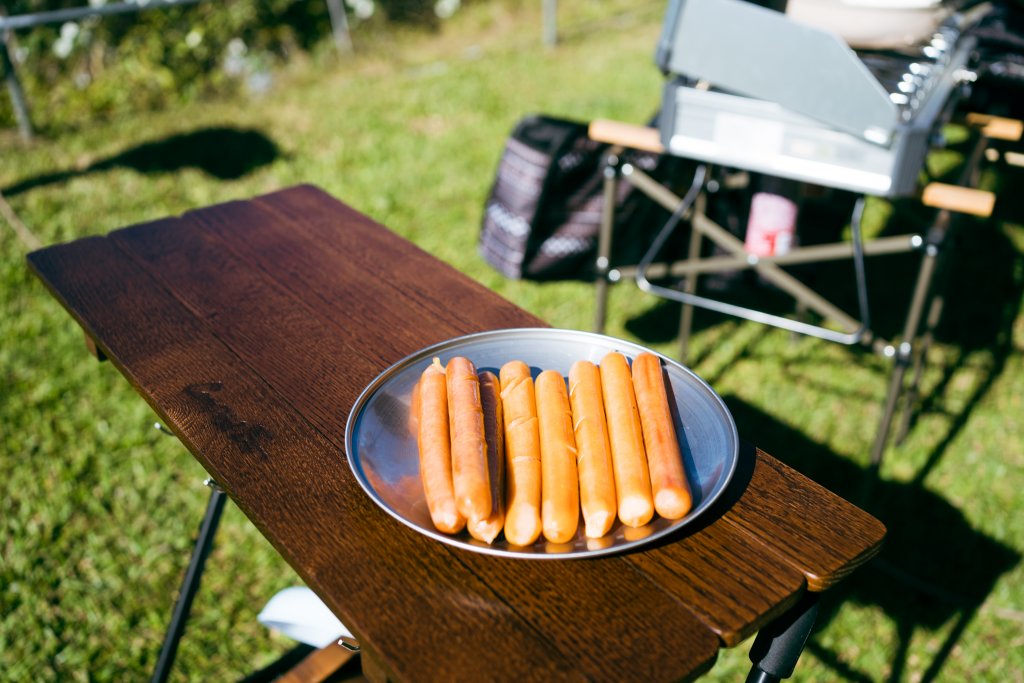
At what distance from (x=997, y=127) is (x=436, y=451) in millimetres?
2395

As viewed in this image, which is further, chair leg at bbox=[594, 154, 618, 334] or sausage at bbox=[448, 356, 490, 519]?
chair leg at bbox=[594, 154, 618, 334]

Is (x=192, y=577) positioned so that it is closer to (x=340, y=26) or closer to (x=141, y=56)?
(x=141, y=56)

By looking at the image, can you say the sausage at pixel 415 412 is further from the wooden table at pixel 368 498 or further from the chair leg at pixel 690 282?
the chair leg at pixel 690 282

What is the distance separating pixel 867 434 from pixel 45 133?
519 centimetres

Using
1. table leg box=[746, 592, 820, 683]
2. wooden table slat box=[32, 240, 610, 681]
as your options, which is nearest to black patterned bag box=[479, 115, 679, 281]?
wooden table slat box=[32, 240, 610, 681]

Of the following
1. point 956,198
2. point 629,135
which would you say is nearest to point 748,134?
point 629,135

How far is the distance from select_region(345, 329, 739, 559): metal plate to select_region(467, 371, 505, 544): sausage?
1.1 inches

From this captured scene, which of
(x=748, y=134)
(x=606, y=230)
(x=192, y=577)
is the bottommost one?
(x=192, y=577)

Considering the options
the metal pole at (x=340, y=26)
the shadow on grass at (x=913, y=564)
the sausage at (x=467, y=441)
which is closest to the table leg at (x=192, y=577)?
the sausage at (x=467, y=441)

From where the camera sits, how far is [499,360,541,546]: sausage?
1196mm

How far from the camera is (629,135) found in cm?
262

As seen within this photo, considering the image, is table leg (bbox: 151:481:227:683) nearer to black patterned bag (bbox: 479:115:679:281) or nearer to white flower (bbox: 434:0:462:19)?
black patterned bag (bbox: 479:115:679:281)

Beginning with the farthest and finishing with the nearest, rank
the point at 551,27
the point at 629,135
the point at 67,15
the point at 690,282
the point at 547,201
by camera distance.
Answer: the point at 551,27, the point at 67,15, the point at 547,201, the point at 690,282, the point at 629,135

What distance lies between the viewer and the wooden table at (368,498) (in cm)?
112
